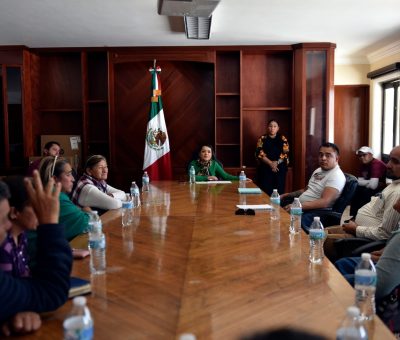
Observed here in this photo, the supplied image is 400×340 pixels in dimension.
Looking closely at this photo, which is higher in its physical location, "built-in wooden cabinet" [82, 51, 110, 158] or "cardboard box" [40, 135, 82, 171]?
"built-in wooden cabinet" [82, 51, 110, 158]

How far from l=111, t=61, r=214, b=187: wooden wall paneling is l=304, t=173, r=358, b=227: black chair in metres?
3.59

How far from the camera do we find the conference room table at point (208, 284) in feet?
4.34

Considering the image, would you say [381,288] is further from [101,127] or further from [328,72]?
[101,127]

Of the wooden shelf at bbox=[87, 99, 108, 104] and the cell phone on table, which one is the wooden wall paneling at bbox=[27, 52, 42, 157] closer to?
the wooden shelf at bbox=[87, 99, 108, 104]

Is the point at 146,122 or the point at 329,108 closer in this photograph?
the point at 329,108

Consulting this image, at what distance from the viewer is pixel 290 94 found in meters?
7.07

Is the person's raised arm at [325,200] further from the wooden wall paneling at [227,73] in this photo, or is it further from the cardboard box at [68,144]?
the cardboard box at [68,144]

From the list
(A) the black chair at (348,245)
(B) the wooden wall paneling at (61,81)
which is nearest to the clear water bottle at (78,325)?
(A) the black chair at (348,245)

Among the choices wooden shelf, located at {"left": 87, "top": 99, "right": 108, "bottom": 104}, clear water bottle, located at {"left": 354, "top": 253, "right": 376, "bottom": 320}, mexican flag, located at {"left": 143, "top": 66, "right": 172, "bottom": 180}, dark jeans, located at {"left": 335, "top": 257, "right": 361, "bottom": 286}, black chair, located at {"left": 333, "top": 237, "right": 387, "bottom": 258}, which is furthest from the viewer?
wooden shelf, located at {"left": 87, "top": 99, "right": 108, "bottom": 104}

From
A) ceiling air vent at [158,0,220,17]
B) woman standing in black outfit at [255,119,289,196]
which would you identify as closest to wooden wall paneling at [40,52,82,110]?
woman standing in black outfit at [255,119,289,196]

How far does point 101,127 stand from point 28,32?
1881 mm

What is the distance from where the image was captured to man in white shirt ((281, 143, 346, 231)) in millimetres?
3865

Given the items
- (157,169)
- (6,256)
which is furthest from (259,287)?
(157,169)

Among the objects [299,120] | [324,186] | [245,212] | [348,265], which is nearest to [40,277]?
[348,265]
